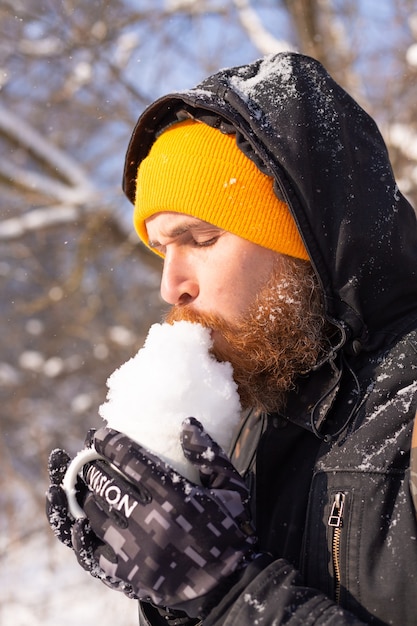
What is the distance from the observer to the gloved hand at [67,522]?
4.63 ft

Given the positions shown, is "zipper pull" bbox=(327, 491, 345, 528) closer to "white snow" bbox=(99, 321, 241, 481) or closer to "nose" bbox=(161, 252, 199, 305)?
"white snow" bbox=(99, 321, 241, 481)

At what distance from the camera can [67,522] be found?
1.55 meters

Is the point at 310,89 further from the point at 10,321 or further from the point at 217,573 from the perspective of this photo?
the point at 10,321

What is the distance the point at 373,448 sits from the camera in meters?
1.47

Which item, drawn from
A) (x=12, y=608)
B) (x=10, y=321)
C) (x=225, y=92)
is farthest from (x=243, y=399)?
(x=10, y=321)

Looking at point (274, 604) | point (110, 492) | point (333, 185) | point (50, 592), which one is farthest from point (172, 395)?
point (50, 592)

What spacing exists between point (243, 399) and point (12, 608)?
5694mm

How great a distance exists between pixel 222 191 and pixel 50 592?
A: 599 cm

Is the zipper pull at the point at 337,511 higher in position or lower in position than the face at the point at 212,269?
lower

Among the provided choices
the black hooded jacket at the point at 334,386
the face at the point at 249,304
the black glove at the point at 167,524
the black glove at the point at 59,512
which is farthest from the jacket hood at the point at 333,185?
the black glove at the point at 59,512

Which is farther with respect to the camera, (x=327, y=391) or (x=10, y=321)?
(x=10, y=321)

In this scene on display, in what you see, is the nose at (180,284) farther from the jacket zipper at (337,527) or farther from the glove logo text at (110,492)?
the jacket zipper at (337,527)

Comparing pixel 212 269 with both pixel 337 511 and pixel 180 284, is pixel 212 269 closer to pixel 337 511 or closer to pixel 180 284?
pixel 180 284

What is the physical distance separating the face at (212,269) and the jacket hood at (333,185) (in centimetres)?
20
